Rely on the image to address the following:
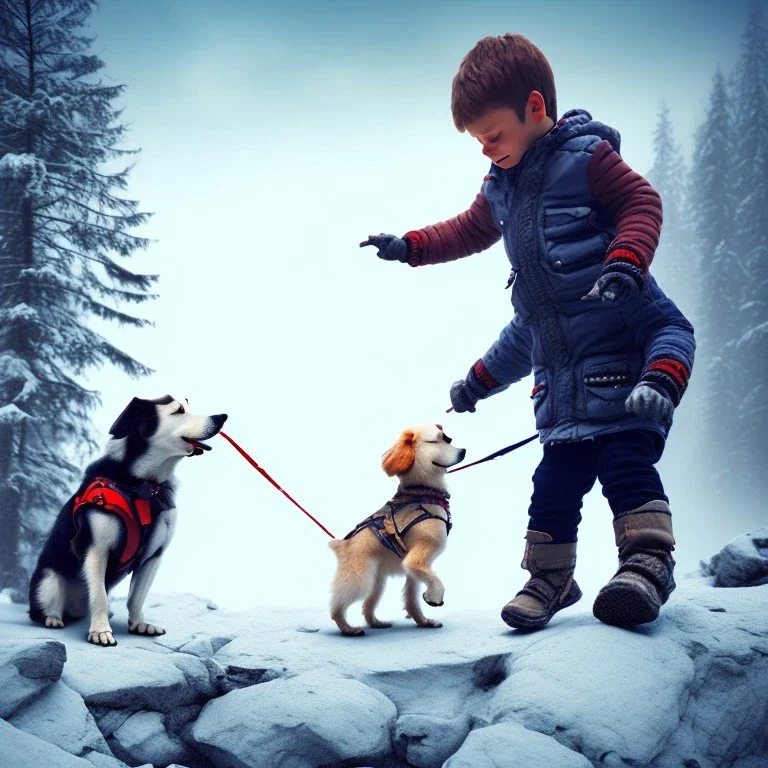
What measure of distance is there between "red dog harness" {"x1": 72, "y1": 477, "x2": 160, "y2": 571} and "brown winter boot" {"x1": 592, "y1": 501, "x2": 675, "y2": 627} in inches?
58.4

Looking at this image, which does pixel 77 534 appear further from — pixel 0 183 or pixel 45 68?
pixel 45 68

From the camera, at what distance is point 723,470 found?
10.5 meters

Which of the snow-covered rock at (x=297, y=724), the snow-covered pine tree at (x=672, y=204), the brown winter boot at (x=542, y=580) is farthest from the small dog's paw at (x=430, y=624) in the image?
the snow-covered pine tree at (x=672, y=204)

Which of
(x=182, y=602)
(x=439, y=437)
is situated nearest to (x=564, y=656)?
(x=439, y=437)

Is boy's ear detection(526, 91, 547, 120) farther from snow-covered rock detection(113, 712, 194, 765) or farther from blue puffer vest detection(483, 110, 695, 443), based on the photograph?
snow-covered rock detection(113, 712, 194, 765)

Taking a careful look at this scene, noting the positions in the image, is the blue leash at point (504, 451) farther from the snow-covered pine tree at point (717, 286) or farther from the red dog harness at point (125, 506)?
the snow-covered pine tree at point (717, 286)

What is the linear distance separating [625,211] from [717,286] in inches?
382

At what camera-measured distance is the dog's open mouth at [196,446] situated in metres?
2.50

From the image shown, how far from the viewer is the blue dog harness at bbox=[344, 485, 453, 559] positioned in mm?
2654

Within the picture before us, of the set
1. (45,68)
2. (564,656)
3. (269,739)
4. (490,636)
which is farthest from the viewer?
(45,68)

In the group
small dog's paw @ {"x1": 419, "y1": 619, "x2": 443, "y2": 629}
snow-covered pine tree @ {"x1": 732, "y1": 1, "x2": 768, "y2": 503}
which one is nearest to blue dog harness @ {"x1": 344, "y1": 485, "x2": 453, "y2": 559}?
small dog's paw @ {"x1": 419, "y1": 619, "x2": 443, "y2": 629}

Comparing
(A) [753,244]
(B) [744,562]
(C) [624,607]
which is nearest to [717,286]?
(A) [753,244]

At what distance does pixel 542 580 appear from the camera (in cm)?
247

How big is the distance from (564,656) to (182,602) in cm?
206
